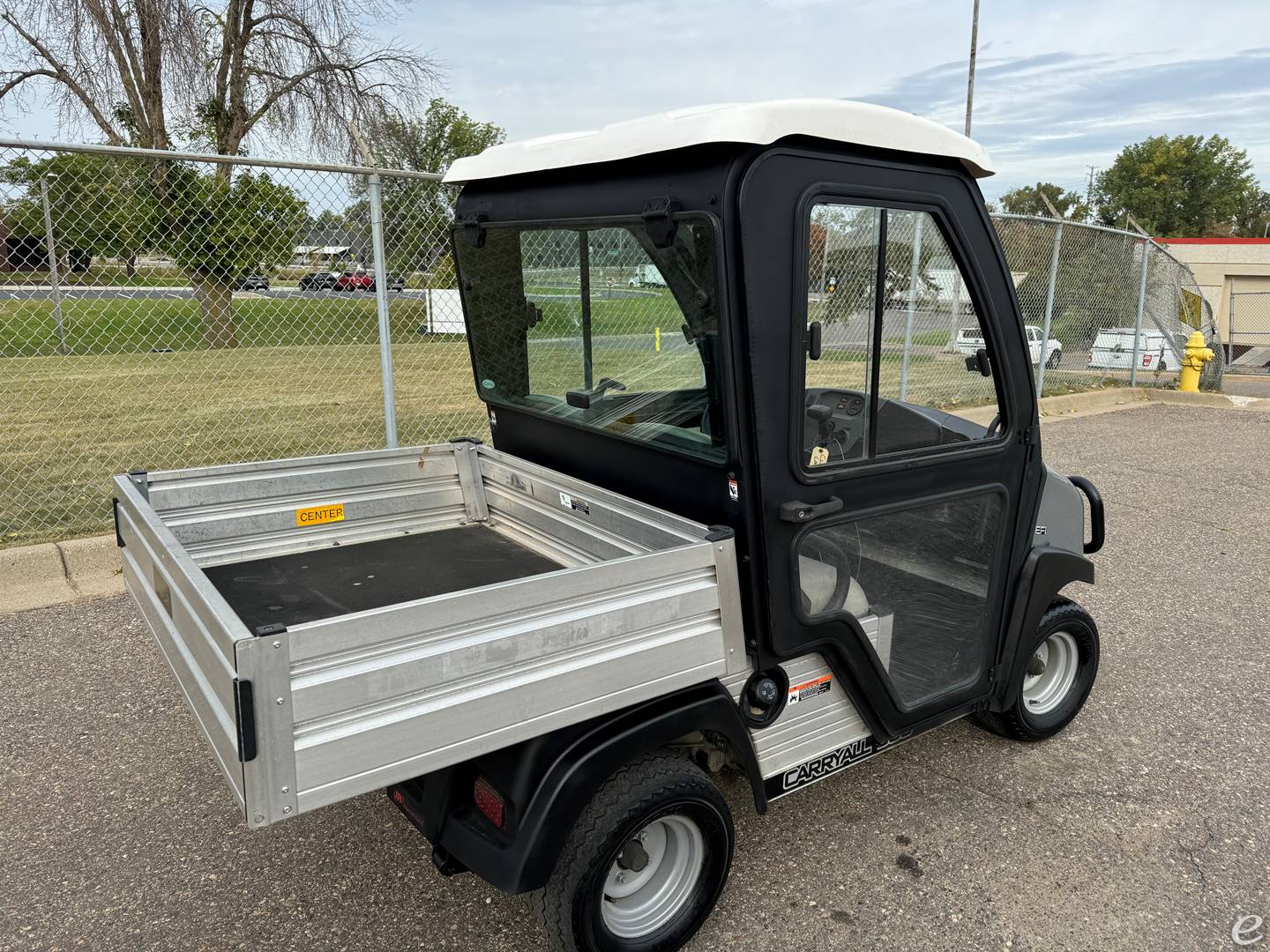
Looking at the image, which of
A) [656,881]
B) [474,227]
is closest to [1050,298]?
[474,227]

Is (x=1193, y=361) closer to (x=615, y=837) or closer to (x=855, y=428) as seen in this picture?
(x=855, y=428)

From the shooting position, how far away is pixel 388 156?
18.7m

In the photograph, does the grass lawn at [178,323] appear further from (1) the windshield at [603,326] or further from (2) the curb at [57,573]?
(1) the windshield at [603,326]

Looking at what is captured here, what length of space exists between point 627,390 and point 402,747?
1282mm

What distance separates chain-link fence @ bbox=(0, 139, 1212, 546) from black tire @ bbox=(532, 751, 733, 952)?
3.15ft

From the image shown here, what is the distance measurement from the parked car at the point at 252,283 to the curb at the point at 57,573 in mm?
1949

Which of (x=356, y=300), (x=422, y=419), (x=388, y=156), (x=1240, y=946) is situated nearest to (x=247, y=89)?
(x=388, y=156)

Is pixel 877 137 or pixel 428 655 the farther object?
pixel 877 137

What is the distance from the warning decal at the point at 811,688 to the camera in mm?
2416

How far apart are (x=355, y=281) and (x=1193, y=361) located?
11871 mm

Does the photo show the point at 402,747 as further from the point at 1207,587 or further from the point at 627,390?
the point at 1207,587

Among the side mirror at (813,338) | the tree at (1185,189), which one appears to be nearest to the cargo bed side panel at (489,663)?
the side mirror at (813,338)

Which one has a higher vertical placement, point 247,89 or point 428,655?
point 247,89

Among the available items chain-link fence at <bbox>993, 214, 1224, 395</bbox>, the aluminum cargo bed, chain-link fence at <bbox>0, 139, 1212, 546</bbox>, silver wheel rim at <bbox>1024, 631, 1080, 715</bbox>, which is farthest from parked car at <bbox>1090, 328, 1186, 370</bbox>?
the aluminum cargo bed
